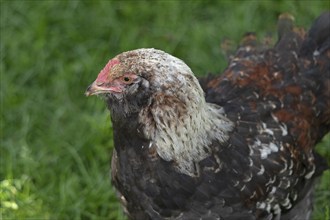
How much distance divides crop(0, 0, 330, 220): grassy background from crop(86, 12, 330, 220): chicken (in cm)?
77

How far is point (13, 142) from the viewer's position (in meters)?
5.74

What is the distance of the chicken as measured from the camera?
391cm

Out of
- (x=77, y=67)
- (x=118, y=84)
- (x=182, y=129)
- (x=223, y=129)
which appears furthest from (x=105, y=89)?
(x=77, y=67)

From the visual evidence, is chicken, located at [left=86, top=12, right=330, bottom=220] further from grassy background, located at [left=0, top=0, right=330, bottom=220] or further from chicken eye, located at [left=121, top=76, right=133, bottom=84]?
grassy background, located at [left=0, top=0, right=330, bottom=220]

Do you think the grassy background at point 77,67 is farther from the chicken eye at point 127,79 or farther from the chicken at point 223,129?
the chicken eye at point 127,79

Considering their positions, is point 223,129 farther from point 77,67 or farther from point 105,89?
point 77,67

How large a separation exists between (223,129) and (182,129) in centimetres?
37

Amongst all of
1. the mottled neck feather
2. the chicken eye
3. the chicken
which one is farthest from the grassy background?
the chicken eye

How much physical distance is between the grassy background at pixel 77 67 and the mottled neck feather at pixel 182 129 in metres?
1.18

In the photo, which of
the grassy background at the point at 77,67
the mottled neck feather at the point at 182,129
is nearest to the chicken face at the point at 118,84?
the mottled neck feather at the point at 182,129

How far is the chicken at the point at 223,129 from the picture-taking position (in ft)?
12.8

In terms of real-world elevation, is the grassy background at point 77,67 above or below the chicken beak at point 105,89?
below

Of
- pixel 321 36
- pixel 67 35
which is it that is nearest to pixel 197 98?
pixel 321 36

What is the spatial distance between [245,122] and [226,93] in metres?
0.30
